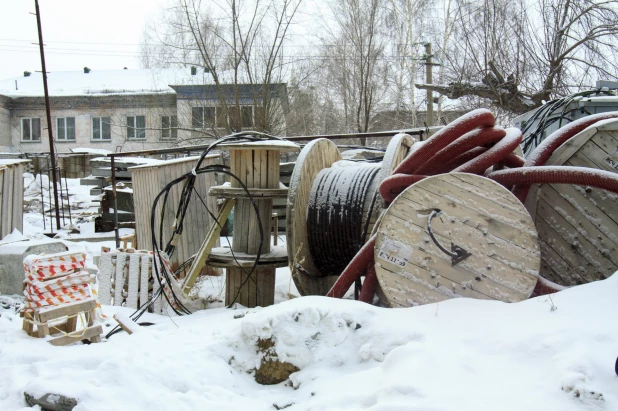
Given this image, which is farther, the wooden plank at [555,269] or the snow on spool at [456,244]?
the wooden plank at [555,269]

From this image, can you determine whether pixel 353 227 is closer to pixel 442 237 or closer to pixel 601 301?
pixel 442 237

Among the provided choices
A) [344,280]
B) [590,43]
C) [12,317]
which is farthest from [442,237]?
[590,43]

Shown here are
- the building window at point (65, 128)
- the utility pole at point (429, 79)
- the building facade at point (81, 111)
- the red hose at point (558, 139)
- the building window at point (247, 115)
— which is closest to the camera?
the red hose at point (558, 139)

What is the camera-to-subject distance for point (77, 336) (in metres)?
4.18


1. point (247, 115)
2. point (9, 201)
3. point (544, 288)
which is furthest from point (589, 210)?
point (247, 115)

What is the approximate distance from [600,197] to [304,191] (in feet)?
9.17

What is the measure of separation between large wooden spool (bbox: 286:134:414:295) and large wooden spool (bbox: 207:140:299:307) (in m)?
0.23

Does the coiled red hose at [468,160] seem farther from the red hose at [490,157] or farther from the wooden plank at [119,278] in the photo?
the wooden plank at [119,278]

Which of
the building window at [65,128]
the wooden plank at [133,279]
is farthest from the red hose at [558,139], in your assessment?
the building window at [65,128]

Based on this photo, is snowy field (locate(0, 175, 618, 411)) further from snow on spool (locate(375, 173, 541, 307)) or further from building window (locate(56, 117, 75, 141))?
building window (locate(56, 117, 75, 141))

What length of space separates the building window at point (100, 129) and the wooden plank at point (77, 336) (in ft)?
109

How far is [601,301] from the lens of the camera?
321 centimetres

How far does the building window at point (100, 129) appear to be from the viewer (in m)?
34.9

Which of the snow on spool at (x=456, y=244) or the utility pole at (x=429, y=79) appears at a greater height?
the utility pole at (x=429, y=79)
